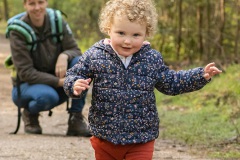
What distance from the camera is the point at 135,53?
4168 millimetres

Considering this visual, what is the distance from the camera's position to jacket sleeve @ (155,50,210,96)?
4.13m

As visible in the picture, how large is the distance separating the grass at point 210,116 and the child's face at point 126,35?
7.50 feet

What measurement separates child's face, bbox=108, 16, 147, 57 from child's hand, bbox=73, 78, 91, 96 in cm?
32

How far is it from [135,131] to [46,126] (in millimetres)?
4625

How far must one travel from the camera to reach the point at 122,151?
4102 mm

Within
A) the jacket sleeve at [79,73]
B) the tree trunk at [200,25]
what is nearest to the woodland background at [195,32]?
the tree trunk at [200,25]

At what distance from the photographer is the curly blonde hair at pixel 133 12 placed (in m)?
4.01

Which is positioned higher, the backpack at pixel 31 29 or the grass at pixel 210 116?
the backpack at pixel 31 29

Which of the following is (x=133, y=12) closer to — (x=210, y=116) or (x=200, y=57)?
(x=210, y=116)

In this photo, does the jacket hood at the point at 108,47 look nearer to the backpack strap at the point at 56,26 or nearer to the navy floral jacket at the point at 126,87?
the navy floral jacket at the point at 126,87

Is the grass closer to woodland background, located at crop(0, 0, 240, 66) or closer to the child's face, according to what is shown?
woodland background, located at crop(0, 0, 240, 66)

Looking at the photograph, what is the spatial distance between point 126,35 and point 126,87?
33 centimetres

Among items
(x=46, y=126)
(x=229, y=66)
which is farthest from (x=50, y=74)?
(x=229, y=66)

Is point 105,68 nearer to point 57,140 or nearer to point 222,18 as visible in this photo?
point 57,140
